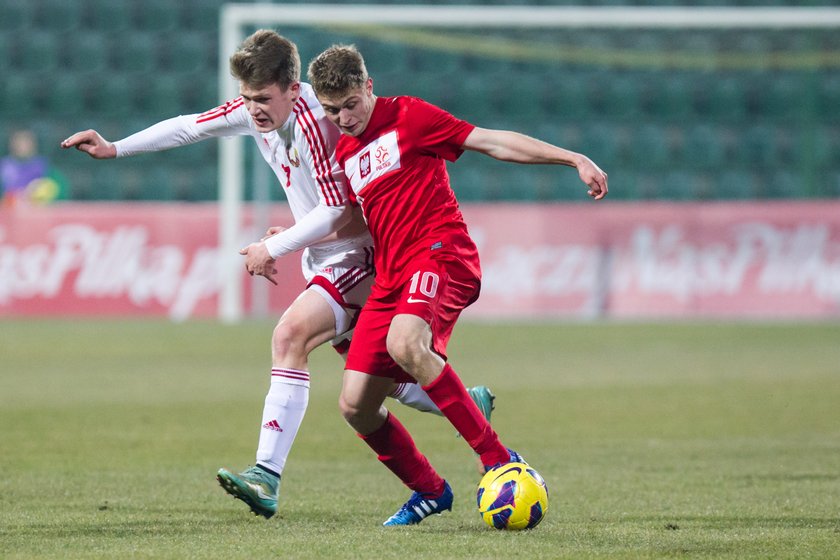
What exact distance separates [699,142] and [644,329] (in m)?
5.14

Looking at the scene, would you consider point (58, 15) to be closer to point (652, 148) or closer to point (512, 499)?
point (652, 148)

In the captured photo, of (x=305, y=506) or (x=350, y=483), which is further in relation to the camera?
(x=350, y=483)

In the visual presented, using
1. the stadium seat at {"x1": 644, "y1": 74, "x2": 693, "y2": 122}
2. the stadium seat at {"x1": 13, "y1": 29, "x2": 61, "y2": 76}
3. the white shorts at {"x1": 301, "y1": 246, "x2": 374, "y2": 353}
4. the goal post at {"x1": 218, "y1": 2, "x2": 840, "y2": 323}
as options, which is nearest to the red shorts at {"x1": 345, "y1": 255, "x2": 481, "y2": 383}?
the white shorts at {"x1": 301, "y1": 246, "x2": 374, "y2": 353}

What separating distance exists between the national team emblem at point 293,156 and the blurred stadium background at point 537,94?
1373 cm

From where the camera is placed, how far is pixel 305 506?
568 cm

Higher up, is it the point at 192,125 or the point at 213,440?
the point at 192,125

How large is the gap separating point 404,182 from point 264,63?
0.71 m

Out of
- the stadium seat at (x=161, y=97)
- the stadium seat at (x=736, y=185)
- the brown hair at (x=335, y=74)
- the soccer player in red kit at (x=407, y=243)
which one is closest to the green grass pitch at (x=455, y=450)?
the soccer player in red kit at (x=407, y=243)

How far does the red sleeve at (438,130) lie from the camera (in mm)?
5184

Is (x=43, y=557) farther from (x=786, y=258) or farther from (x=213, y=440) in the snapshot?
(x=786, y=258)

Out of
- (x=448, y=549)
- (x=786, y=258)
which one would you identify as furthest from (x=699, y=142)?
(x=448, y=549)

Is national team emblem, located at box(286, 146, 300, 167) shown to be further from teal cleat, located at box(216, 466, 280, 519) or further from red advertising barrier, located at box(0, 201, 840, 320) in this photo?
red advertising barrier, located at box(0, 201, 840, 320)

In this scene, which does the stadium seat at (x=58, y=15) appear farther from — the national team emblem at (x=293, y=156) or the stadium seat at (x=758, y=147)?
the national team emblem at (x=293, y=156)

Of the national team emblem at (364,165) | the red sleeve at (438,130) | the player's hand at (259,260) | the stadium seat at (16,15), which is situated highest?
the stadium seat at (16,15)
